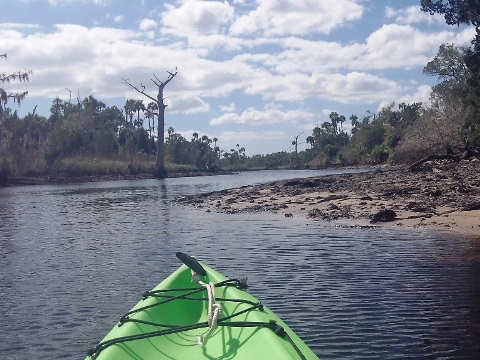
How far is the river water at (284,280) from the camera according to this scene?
9141mm

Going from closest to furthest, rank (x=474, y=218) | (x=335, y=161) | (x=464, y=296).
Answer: (x=464, y=296) → (x=474, y=218) → (x=335, y=161)

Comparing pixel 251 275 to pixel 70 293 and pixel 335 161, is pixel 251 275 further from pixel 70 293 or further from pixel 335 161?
pixel 335 161

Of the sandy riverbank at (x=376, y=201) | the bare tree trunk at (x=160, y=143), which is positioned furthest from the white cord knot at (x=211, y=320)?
the bare tree trunk at (x=160, y=143)

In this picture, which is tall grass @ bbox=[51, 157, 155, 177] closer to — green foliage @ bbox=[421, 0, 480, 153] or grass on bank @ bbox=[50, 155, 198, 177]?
grass on bank @ bbox=[50, 155, 198, 177]

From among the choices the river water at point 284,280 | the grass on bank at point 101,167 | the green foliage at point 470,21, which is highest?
the green foliage at point 470,21

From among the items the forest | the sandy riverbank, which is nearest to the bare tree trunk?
the forest

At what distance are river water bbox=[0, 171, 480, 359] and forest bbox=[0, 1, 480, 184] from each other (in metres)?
6.06

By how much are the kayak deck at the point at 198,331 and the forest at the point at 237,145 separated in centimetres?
1422

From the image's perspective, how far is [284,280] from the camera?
1307 centimetres

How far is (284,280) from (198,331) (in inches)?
236

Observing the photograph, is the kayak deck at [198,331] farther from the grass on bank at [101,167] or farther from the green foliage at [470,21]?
the grass on bank at [101,167]

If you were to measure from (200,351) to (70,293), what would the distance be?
6589 mm

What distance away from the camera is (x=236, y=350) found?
20.8 feet

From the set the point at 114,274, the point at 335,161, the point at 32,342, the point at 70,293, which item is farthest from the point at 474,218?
the point at 335,161
